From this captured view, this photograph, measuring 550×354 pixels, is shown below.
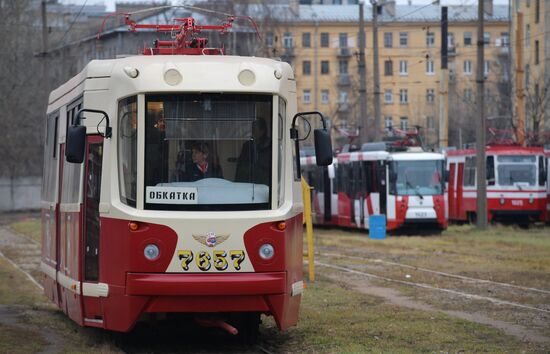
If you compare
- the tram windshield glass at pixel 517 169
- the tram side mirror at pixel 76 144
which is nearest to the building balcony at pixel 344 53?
the tram windshield glass at pixel 517 169

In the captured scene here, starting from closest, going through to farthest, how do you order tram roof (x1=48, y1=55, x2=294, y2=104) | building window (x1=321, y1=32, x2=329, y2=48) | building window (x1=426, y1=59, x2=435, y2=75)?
tram roof (x1=48, y1=55, x2=294, y2=104)
building window (x1=426, y1=59, x2=435, y2=75)
building window (x1=321, y1=32, x2=329, y2=48)

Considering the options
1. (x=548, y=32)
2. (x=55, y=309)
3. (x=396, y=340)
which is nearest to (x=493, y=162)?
(x=548, y=32)

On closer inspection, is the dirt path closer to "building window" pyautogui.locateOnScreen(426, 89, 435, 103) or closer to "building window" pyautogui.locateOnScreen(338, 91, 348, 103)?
"building window" pyautogui.locateOnScreen(426, 89, 435, 103)

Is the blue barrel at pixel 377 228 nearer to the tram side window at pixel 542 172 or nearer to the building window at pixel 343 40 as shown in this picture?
the tram side window at pixel 542 172

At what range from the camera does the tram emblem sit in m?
11.7

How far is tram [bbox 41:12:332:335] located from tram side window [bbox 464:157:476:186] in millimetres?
31103

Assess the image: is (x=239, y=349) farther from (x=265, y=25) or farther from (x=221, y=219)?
(x=265, y=25)

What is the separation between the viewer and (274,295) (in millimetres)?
11961

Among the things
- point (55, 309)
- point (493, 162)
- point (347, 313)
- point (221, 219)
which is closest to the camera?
point (221, 219)

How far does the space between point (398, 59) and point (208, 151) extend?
83.8 m

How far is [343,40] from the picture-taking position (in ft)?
318

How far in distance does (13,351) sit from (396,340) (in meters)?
4.09

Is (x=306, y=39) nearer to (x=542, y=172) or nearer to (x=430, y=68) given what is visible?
(x=430, y=68)

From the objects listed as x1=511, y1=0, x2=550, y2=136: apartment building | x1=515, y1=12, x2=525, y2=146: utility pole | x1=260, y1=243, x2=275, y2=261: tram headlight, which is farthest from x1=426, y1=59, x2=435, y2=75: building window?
x1=260, y1=243, x2=275, y2=261: tram headlight
